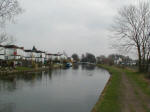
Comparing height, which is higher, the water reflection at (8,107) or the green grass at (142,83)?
the green grass at (142,83)

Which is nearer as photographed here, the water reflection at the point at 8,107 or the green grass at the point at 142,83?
the water reflection at the point at 8,107

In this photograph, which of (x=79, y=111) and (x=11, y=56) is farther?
(x=11, y=56)

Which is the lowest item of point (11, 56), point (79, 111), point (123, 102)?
point (79, 111)

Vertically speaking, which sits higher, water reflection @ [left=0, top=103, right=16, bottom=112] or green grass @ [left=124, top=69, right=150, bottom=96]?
green grass @ [left=124, top=69, right=150, bottom=96]

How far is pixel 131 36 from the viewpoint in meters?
30.0

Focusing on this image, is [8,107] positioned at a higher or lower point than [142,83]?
lower

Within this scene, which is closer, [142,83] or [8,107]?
[8,107]

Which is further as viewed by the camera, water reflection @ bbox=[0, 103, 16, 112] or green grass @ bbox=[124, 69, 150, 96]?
green grass @ bbox=[124, 69, 150, 96]

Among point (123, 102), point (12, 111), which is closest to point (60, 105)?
point (12, 111)

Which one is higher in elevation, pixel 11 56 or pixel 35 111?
pixel 11 56

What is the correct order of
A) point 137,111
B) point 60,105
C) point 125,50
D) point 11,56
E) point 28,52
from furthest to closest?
point 28,52 < point 11,56 < point 125,50 < point 60,105 < point 137,111

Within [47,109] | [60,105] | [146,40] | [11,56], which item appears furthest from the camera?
[11,56]

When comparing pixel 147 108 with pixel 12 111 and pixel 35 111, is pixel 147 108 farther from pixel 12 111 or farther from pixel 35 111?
pixel 12 111

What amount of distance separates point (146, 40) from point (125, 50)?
159 inches
